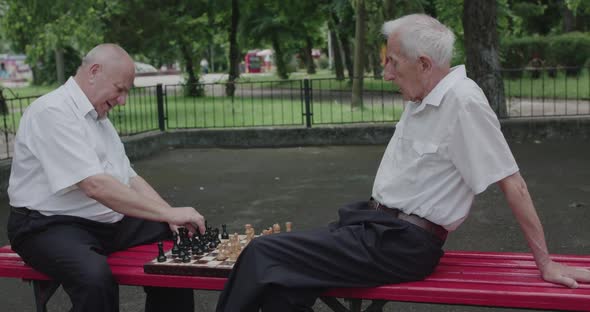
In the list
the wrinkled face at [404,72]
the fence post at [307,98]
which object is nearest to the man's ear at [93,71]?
the wrinkled face at [404,72]

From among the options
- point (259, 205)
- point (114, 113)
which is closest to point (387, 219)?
point (259, 205)

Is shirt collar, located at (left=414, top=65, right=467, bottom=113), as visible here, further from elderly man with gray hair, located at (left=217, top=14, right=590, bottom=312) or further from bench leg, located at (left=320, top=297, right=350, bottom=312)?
bench leg, located at (left=320, top=297, right=350, bottom=312)

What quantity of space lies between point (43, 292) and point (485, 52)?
35.8 feet

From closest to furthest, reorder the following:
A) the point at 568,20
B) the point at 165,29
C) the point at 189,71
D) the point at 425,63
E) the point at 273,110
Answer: the point at 425,63 < the point at 273,110 < the point at 165,29 < the point at 189,71 < the point at 568,20

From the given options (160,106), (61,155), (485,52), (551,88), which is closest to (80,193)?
(61,155)

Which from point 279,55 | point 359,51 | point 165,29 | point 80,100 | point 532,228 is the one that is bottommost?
point 532,228

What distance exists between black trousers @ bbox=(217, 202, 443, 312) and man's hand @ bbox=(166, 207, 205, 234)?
616 mm

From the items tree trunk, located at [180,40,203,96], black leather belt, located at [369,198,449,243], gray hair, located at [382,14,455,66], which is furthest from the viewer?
tree trunk, located at [180,40,203,96]

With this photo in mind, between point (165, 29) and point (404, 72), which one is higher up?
point (165, 29)

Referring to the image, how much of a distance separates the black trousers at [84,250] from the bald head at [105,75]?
618mm

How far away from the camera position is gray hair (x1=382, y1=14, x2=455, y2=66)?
305 cm

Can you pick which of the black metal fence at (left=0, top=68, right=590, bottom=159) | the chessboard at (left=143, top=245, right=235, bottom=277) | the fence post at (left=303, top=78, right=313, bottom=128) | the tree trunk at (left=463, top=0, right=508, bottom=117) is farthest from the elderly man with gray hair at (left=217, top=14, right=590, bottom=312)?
the tree trunk at (left=463, top=0, right=508, bottom=117)

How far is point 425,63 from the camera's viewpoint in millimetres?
3119

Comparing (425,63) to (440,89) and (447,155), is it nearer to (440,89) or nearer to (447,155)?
(440,89)
